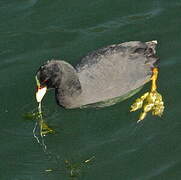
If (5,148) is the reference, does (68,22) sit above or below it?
above

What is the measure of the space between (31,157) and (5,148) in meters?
0.47

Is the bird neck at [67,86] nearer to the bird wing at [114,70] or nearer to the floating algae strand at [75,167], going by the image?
the bird wing at [114,70]

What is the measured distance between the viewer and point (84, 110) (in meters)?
10.0

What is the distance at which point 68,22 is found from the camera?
11.9 meters

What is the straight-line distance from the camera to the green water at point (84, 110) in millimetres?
9023

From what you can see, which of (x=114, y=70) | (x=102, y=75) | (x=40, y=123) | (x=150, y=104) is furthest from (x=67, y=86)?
(x=150, y=104)

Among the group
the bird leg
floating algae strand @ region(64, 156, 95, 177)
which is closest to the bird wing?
the bird leg

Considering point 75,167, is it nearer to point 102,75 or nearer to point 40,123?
point 40,123

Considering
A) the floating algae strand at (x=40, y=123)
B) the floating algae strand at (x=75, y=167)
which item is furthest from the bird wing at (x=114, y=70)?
the floating algae strand at (x=75, y=167)

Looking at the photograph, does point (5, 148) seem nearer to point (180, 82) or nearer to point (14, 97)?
point (14, 97)

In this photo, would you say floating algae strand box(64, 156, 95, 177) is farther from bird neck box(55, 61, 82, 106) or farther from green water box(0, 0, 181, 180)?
bird neck box(55, 61, 82, 106)

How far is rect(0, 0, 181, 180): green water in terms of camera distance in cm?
902

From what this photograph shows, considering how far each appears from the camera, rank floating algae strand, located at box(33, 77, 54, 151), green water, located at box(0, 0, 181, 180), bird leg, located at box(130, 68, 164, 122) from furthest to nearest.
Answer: bird leg, located at box(130, 68, 164, 122)
floating algae strand, located at box(33, 77, 54, 151)
green water, located at box(0, 0, 181, 180)

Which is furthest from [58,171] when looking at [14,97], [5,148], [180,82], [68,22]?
[68,22]
